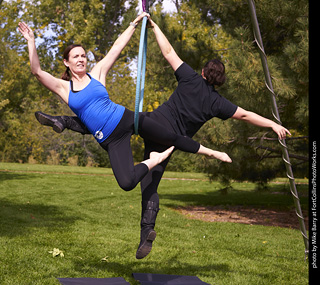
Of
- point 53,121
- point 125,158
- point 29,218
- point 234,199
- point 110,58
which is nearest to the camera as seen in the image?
point 125,158

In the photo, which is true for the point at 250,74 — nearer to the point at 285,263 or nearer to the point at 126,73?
the point at 285,263

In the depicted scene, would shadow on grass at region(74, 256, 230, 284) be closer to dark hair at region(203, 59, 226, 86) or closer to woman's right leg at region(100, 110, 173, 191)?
woman's right leg at region(100, 110, 173, 191)

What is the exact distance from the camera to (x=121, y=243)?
297 inches

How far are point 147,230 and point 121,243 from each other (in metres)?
3.76

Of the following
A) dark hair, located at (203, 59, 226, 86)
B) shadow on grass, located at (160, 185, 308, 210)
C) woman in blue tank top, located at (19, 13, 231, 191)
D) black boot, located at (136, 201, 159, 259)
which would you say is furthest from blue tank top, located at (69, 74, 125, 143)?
shadow on grass, located at (160, 185, 308, 210)

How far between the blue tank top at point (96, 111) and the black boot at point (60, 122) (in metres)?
0.28

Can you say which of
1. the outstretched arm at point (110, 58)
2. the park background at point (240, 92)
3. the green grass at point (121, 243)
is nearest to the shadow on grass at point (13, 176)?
the park background at point (240, 92)

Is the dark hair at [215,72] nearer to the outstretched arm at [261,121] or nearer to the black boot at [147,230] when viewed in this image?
the outstretched arm at [261,121]

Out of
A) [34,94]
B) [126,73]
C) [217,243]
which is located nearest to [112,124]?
[217,243]

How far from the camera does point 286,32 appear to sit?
32.2 feet

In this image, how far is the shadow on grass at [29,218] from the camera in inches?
320

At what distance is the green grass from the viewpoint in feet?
19.6

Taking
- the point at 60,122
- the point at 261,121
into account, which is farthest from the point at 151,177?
the point at 261,121

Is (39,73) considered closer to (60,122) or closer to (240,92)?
(60,122)
